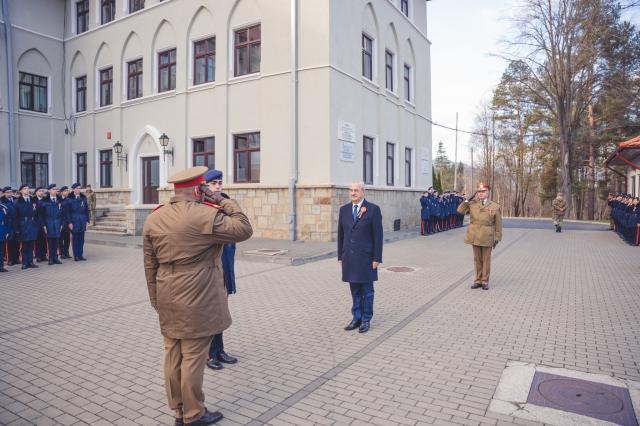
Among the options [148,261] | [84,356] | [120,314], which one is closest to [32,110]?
[120,314]

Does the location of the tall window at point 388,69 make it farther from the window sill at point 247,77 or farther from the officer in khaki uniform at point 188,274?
the officer in khaki uniform at point 188,274

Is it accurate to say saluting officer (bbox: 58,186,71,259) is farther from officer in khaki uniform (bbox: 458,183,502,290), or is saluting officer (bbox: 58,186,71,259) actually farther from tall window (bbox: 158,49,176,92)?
officer in khaki uniform (bbox: 458,183,502,290)

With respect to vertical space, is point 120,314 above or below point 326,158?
below

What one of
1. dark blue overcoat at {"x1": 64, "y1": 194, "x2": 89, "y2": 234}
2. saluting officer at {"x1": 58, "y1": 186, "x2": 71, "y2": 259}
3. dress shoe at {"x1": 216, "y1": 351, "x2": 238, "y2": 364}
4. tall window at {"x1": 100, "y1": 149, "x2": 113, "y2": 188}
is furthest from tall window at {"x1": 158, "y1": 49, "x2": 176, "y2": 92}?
dress shoe at {"x1": 216, "y1": 351, "x2": 238, "y2": 364}

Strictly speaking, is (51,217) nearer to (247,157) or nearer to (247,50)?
(247,157)

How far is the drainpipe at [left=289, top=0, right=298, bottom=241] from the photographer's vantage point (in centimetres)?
1587

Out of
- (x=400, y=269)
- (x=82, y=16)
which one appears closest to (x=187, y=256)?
(x=400, y=269)

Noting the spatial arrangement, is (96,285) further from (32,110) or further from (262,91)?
(32,110)

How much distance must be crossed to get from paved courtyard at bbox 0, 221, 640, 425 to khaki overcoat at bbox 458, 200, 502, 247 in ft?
3.15

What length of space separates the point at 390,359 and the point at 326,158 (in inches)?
450

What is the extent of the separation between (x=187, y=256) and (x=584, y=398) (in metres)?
3.47

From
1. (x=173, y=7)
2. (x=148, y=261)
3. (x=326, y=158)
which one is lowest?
(x=148, y=261)

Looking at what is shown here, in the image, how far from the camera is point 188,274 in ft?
10.8

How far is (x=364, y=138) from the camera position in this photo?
61.8 ft
